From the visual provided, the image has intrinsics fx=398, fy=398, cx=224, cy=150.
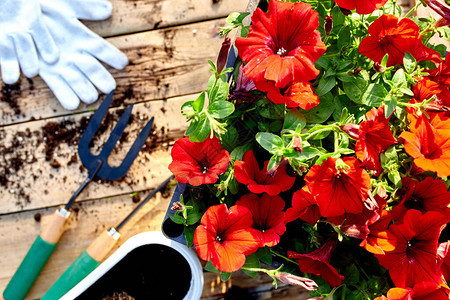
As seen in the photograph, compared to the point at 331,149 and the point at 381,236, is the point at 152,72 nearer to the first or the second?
the point at 331,149

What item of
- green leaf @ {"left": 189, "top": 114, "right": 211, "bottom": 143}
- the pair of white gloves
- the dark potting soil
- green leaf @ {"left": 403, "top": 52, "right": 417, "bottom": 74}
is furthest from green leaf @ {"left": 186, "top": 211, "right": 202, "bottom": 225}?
the pair of white gloves

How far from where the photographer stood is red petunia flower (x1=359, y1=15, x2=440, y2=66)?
49 cm

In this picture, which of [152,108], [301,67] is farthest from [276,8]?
[152,108]

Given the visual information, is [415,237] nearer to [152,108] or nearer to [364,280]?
[364,280]

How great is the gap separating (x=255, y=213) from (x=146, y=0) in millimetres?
609

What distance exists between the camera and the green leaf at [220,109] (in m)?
0.45

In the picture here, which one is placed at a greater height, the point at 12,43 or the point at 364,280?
the point at 12,43

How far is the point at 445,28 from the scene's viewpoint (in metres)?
0.54

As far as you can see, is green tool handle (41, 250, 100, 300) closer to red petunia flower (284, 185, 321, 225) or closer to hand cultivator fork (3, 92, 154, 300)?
hand cultivator fork (3, 92, 154, 300)

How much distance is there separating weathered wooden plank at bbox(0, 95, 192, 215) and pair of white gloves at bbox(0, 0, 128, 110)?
0.07m

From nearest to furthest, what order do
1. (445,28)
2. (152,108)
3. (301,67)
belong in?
(301,67) → (445,28) → (152,108)

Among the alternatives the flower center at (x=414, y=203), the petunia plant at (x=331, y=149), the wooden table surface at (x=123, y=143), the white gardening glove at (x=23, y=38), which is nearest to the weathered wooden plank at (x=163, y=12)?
the wooden table surface at (x=123, y=143)

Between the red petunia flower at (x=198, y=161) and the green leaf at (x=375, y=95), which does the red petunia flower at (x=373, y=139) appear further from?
the red petunia flower at (x=198, y=161)

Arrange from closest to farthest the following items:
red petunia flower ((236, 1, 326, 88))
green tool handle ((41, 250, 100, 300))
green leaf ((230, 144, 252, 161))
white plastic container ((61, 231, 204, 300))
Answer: red petunia flower ((236, 1, 326, 88))
green leaf ((230, 144, 252, 161))
white plastic container ((61, 231, 204, 300))
green tool handle ((41, 250, 100, 300))
